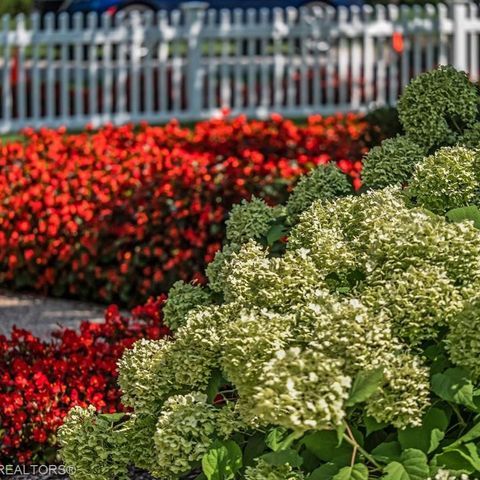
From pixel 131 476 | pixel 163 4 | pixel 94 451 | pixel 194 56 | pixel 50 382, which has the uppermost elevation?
pixel 163 4

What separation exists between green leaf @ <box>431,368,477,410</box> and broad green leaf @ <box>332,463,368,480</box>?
Result: 0.86ft

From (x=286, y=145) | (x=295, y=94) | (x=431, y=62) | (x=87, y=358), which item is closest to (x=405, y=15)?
(x=431, y=62)

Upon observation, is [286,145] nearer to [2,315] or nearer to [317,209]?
[2,315]

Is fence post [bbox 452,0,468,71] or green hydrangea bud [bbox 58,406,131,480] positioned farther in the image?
fence post [bbox 452,0,468,71]

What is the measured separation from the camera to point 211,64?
13.5m

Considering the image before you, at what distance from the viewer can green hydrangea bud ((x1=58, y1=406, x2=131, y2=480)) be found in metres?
3.87

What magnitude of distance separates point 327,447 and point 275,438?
0.14m

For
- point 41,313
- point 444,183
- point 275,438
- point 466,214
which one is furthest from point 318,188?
point 41,313

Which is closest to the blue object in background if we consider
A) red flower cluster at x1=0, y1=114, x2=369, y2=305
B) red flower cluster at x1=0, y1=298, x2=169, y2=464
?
red flower cluster at x1=0, y1=114, x2=369, y2=305

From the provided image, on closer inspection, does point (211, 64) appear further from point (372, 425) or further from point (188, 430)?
point (372, 425)

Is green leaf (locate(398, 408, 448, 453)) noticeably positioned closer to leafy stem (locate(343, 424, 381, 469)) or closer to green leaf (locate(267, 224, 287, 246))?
leafy stem (locate(343, 424, 381, 469))

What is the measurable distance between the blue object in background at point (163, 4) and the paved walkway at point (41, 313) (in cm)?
965

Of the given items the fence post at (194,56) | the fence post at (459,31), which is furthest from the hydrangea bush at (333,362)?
the fence post at (459,31)

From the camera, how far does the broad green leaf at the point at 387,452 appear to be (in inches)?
130
